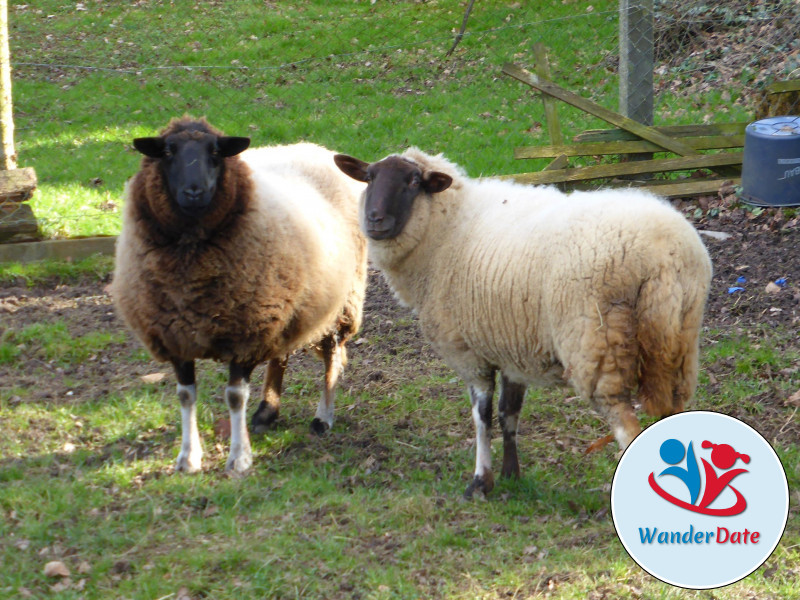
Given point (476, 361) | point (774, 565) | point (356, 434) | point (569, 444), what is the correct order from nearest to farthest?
point (774, 565) < point (476, 361) < point (569, 444) < point (356, 434)

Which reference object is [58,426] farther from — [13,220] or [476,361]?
[13,220]

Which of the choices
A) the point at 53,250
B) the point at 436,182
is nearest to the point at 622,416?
the point at 436,182

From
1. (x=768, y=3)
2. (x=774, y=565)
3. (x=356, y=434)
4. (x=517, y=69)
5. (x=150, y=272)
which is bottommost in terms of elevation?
(x=356, y=434)

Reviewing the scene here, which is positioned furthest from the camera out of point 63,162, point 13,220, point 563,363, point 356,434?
point 63,162

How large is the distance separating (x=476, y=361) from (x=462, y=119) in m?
6.42

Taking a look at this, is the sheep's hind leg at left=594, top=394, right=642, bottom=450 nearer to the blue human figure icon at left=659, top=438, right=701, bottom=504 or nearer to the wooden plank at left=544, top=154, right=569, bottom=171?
the blue human figure icon at left=659, top=438, right=701, bottom=504

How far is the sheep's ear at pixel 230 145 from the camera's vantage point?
184 inches

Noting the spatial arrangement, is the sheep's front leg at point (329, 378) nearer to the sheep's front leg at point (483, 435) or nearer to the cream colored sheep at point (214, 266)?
the cream colored sheep at point (214, 266)

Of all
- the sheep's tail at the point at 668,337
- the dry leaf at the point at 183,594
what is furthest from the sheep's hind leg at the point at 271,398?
the sheep's tail at the point at 668,337

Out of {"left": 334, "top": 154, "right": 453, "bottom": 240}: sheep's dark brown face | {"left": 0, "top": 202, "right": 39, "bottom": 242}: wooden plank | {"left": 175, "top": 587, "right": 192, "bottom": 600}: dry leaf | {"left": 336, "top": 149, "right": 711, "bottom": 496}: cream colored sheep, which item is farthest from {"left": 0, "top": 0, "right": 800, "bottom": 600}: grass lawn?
{"left": 334, "top": 154, "right": 453, "bottom": 240}: sheep's dark brown face

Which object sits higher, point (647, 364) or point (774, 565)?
point (647, 364)

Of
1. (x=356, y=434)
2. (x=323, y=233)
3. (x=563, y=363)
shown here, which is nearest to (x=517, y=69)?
(x=323, y=233)

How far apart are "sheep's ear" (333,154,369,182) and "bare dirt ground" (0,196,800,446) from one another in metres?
1.61

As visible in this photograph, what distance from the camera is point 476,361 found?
14.4ft
